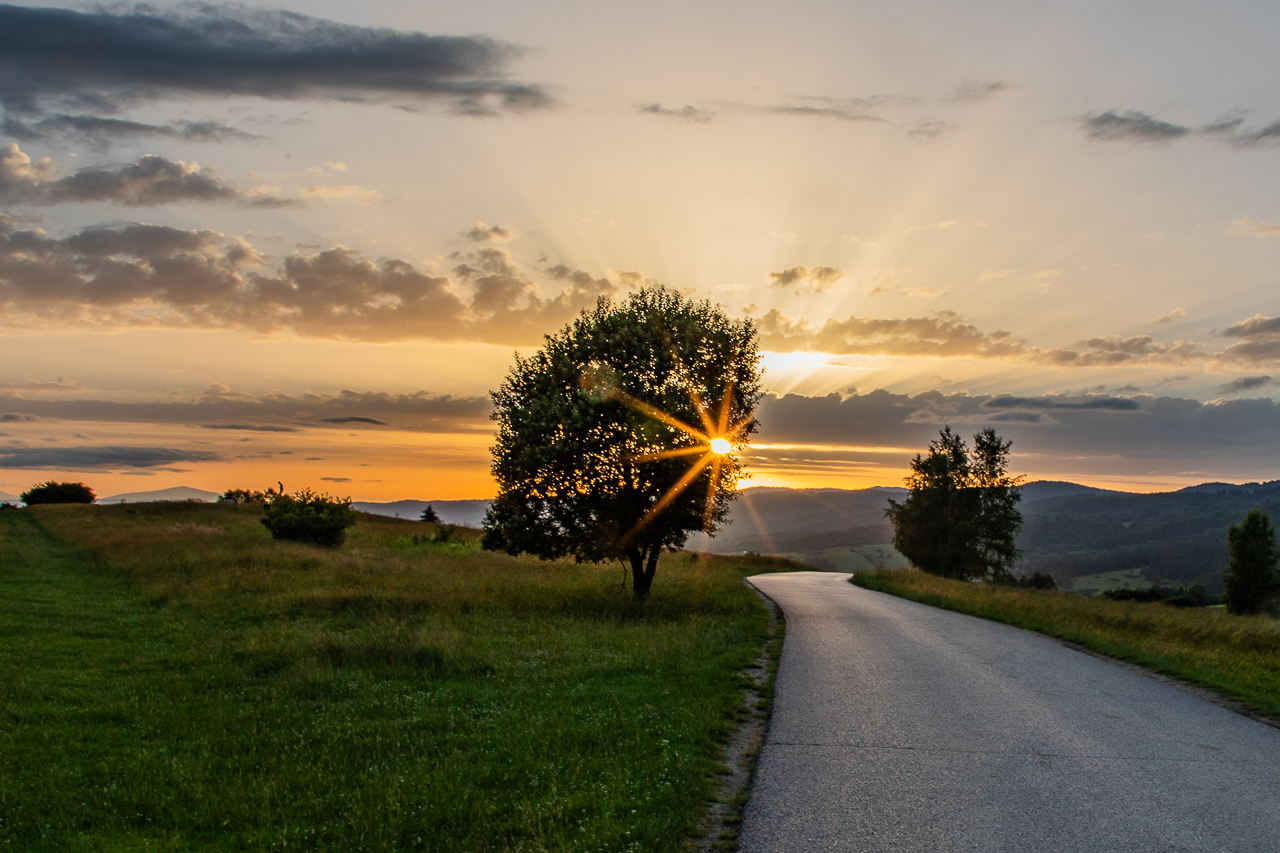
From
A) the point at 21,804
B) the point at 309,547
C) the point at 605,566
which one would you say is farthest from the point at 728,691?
the point at 309,547

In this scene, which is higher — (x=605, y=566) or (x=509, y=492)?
(x=509, y=492)

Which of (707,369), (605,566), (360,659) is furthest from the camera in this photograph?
(605,566)

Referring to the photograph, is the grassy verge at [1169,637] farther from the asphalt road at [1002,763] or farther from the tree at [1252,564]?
the tree at [1252,564]

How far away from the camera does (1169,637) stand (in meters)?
17.0

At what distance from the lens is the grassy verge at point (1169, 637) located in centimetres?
1277

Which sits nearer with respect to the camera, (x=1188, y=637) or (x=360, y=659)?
(x=360, y=659)

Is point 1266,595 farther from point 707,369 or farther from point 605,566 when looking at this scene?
point 707,369

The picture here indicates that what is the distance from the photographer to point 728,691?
11352 mm

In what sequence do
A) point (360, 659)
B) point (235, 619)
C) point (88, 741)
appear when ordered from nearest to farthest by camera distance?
point (88, 741) → point (360, 659) → point (235, 619)

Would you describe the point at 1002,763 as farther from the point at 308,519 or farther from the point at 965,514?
the point at 965,514

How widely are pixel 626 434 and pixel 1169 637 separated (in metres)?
13.9

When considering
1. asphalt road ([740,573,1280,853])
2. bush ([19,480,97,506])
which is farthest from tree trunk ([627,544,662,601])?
bush ([19,480,97,506])

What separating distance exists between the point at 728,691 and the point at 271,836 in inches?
257

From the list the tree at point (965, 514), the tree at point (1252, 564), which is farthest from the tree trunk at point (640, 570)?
the tree at point (1252, 564)
